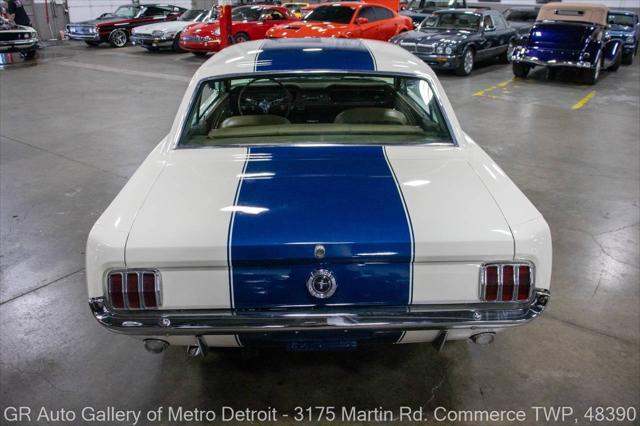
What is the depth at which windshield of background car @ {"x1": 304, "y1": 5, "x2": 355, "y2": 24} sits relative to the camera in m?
12.2

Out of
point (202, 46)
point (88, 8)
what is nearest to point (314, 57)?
point (202, 46)

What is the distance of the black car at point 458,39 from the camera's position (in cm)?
1107

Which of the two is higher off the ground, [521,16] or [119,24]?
[521,16]

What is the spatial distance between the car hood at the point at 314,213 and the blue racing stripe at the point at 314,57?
2.14ft

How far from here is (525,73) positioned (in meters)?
11.6

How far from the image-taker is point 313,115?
143 inches

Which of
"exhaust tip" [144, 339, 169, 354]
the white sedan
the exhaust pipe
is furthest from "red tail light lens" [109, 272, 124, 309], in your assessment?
the white sedan

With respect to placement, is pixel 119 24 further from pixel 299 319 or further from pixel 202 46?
pixel 299 319

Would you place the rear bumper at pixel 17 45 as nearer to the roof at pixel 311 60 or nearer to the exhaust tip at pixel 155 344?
the roof at pixel 311 60

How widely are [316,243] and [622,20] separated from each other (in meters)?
15.4

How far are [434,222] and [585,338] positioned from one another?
158 centimetres

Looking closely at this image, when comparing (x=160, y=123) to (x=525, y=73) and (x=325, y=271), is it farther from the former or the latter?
(x=525, y=73)

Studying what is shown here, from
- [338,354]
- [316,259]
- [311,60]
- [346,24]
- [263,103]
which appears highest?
[311,60]

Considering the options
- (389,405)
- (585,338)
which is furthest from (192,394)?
(585,338)
